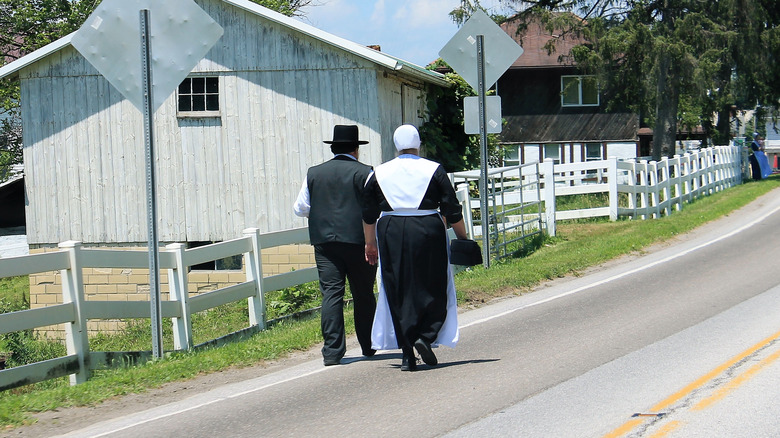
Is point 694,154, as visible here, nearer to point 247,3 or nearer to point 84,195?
point 247,3

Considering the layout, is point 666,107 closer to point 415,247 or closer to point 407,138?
point 407,138

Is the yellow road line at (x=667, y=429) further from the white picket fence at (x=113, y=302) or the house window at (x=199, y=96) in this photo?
the house window at (x=199, y=96)

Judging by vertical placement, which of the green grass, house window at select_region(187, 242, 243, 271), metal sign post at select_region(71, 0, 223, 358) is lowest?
house window at select_region(187, 242, 243, 271)

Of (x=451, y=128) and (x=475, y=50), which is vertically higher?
(x=475, y=50)

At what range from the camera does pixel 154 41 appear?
29.4 ft

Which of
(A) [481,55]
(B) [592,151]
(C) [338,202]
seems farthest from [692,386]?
(B) [592,151]

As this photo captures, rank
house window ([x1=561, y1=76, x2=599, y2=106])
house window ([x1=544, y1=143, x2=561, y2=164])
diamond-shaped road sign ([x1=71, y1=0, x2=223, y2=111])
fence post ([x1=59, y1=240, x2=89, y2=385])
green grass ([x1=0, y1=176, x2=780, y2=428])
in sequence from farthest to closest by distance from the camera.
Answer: house window ([x1=544, y1=143, x2=561, y2=164]) < house window ([x1=561, y1=76, x2=599, y2=106]) < diamond-shaped road sign ([x1=71, y1=0, x2=223, y2=111]) < fence post ([x1=59, y1=240, x2=89, y2=385]) < green grass ([x1=0, y1=176, x2=780, y2=428])

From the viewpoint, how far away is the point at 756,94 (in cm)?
4128

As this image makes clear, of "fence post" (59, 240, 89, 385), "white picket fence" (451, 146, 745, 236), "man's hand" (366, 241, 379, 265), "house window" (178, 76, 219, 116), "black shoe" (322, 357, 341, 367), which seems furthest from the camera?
"house window" (178, 76, 219, 116)

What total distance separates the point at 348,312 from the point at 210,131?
9002 millimetres

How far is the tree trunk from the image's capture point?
35.1 metres

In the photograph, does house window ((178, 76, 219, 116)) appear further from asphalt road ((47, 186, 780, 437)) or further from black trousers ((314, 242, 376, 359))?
black trousers ((314, 242, 376, 359))

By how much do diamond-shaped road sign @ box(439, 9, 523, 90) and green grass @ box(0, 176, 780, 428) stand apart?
9.24ft

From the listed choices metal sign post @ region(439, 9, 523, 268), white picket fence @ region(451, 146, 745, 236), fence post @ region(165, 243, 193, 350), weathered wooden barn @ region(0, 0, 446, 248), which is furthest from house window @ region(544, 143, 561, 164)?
fence post @ region(165, 243, 193, 350)
